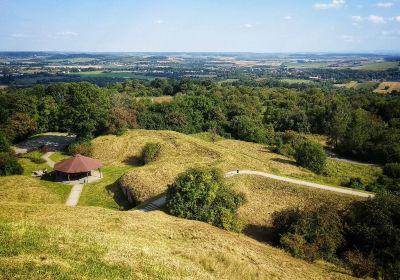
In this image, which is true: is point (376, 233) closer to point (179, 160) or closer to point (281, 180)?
point (281, 180)

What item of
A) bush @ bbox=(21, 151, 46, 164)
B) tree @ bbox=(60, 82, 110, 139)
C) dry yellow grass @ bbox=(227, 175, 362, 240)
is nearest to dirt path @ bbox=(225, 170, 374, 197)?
dry yellow grass @ bbox=(227, 175, 362, 240)

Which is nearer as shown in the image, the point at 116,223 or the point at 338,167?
the point at 116,223

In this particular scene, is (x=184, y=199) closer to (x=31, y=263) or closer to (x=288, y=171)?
(x=31, y=263)

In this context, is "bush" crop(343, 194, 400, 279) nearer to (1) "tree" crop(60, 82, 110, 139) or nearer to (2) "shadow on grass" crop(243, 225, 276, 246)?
(2) "shadow on grass" crop(243, 225, 276, 246)

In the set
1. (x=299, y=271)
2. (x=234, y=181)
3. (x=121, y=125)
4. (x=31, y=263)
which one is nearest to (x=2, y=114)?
(x=121, y=125)

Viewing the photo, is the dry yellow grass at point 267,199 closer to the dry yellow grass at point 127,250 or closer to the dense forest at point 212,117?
the dry yellow grass at point 127,250

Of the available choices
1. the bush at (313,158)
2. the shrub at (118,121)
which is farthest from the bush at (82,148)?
the bush at (313,158)

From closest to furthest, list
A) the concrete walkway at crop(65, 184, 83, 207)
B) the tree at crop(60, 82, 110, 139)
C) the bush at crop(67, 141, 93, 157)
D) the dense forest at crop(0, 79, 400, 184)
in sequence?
the concrete walkway at crop(65, 184, 83, 207)
the bush at crop(67, 141, 93, 157)
the tree at crop(60, 82, 110, 139)
the dense forest at crop(0, 79, 400, 184)
